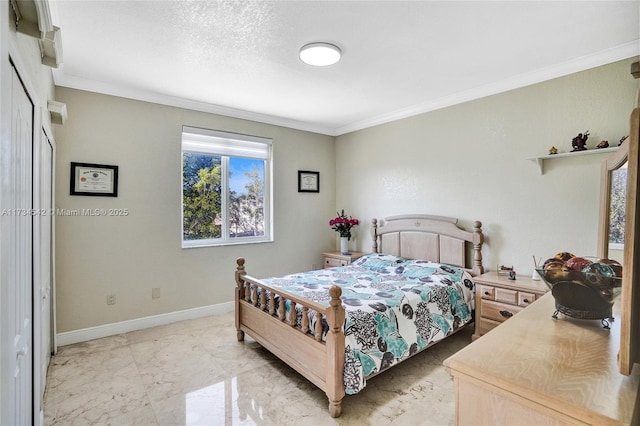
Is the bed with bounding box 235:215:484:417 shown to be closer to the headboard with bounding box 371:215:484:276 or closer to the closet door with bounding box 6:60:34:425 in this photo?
the headboard with bounding box 371:215:484:276

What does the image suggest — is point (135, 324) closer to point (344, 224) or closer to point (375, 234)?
point (344, 224)

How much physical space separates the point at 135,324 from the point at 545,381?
375 centimetres

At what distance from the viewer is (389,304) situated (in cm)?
243

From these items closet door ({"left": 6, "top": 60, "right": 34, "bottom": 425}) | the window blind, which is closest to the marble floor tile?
closet door ({"left": 6, "top": 60, "right": 34, "bottom": 425})

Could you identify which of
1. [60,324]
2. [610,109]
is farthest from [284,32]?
[60,324]

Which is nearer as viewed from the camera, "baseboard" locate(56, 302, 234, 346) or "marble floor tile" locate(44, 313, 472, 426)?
"marble floor tile" locate(44, 313, 472, 426)

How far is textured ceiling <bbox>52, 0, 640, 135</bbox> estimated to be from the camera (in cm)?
202

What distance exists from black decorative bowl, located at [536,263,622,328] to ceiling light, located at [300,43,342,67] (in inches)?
81.4

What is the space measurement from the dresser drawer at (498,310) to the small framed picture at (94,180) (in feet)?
12.7

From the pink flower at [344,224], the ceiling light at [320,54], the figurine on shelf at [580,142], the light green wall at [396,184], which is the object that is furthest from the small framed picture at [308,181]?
the figurine on shelf at [580,142]

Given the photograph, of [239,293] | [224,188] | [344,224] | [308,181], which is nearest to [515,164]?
[344,224]

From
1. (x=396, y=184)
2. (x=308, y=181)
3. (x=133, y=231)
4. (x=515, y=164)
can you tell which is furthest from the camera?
(x=308, y=181)

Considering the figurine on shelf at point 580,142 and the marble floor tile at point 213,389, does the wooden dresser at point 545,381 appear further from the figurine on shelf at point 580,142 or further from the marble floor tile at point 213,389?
the figurine on shelf at point 580,142

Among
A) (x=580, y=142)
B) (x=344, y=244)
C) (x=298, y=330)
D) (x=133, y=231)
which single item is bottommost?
(x=298, y=330)
